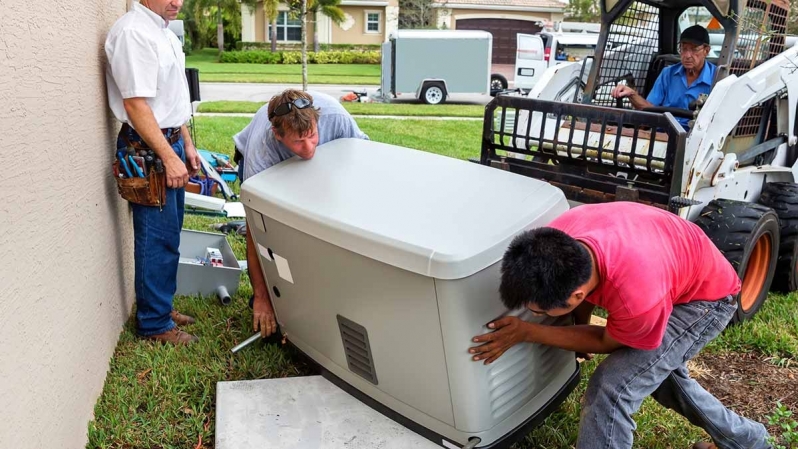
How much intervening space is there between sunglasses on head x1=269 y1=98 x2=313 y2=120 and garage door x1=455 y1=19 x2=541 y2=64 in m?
34.7

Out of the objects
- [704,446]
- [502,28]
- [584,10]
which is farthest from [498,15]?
[704,446]

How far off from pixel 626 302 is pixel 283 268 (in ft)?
4.99

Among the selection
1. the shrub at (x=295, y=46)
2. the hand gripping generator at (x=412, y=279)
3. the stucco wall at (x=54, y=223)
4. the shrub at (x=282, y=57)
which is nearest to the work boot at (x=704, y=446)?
the hand gripping generator at (x=412, y=279)

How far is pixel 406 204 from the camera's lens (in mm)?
2617

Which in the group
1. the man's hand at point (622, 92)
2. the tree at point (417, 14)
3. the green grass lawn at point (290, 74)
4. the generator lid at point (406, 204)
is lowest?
the green grass lawn at point (290, 74)

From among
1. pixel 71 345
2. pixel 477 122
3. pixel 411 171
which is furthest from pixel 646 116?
pixel 477 122

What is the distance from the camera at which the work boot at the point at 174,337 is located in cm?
369

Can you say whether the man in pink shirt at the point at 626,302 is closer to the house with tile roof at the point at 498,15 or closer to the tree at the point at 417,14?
the house with tile roof at the point at 498,15

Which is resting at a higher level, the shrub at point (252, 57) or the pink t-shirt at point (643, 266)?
the pink t-shirt at point (643, 266)

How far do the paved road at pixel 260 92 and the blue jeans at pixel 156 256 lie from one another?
14380 millimetres

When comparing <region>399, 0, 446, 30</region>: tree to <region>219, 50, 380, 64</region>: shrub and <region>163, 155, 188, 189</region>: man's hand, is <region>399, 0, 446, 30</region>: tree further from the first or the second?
<region>163, 155, 188, 189</region>: man's hand

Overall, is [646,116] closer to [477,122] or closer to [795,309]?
[795,309]

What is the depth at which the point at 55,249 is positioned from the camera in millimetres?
2561

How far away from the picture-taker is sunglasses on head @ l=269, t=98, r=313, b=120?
3055 mm
